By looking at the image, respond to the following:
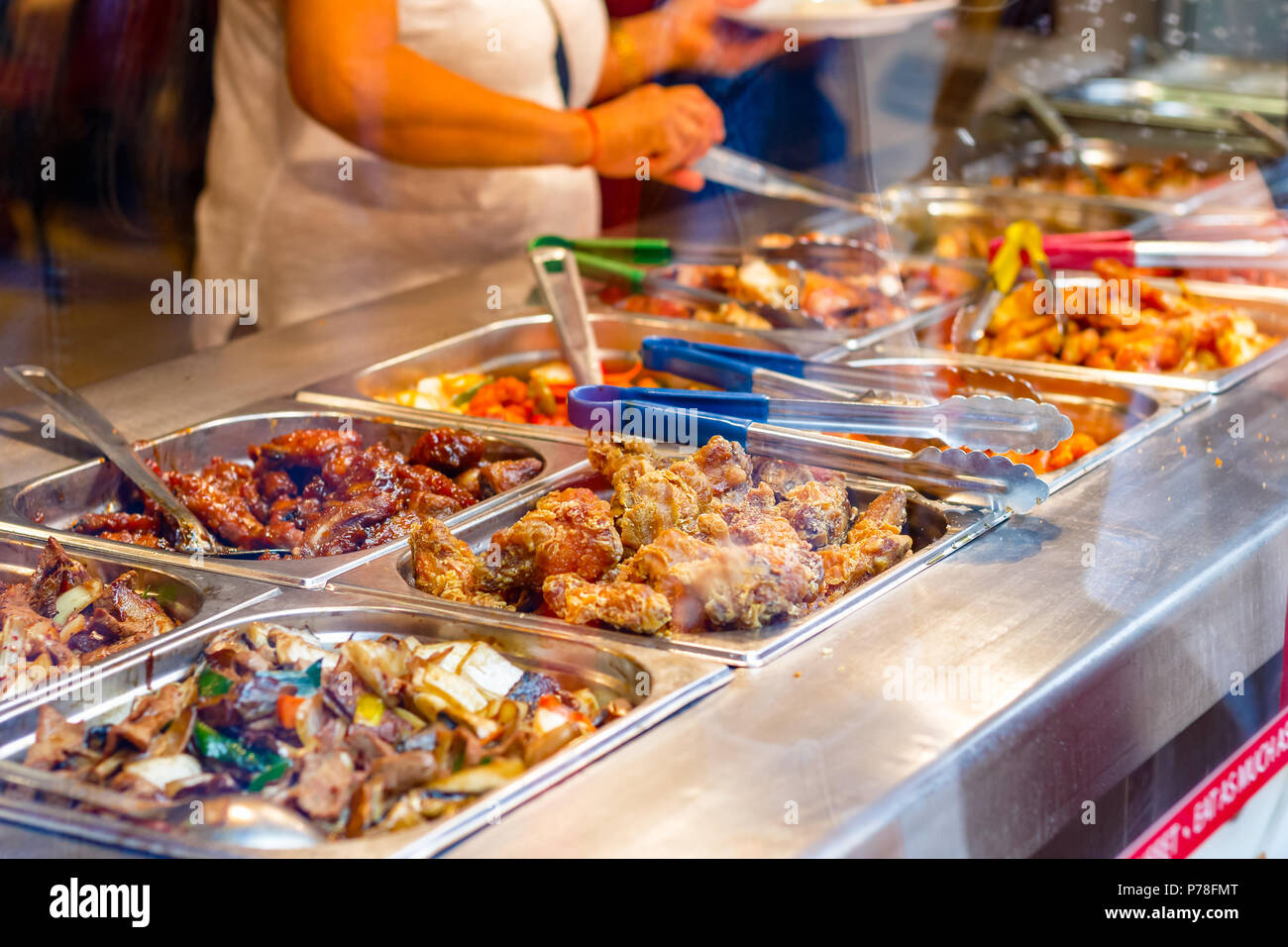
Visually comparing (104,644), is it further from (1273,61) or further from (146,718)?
(1273,61)

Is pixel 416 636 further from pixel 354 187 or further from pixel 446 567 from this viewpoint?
pixel 354 187

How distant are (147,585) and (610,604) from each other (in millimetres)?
577

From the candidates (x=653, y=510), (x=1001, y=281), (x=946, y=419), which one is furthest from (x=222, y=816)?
(x=1001, y=281)

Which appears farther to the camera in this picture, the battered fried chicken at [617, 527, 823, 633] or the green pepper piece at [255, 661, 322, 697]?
the battered fried chicken at [617, 527, 823, 633]

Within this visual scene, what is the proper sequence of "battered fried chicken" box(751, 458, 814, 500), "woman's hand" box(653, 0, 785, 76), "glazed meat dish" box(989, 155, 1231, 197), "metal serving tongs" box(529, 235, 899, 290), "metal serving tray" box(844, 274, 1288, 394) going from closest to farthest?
"battered fried chicken" box(751, 458, 814, 500) → "metal serving tray" box(844, 274, 1288, 394) → "metal serving tongs" box(529, 235, 899, 290) → "woman's hand" box(653, 0, 785, 76) → "glazed meat dish" box(989, 155, 1231, 197)

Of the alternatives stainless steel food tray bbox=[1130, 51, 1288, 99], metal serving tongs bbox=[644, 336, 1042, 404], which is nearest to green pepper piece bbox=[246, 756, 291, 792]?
metal serving tongs bbox=[644, 336, 1042, 404]

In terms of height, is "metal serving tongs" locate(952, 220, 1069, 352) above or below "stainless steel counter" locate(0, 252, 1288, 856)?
above

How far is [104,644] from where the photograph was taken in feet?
4.45

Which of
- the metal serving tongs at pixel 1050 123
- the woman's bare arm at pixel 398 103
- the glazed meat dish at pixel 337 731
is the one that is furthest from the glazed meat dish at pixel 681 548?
the metal serving tongs at pixel 1050 123

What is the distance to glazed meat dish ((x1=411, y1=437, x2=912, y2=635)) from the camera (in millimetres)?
1289

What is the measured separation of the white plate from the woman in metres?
0.07

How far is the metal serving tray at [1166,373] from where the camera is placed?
82.9 inches

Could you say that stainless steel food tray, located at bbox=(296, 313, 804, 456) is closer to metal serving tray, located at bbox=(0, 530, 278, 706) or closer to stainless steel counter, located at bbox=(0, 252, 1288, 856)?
stainless steel counter, located at bbox=(0, 252, 1288, 856)

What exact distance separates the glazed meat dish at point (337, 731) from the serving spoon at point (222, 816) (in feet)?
0.08
